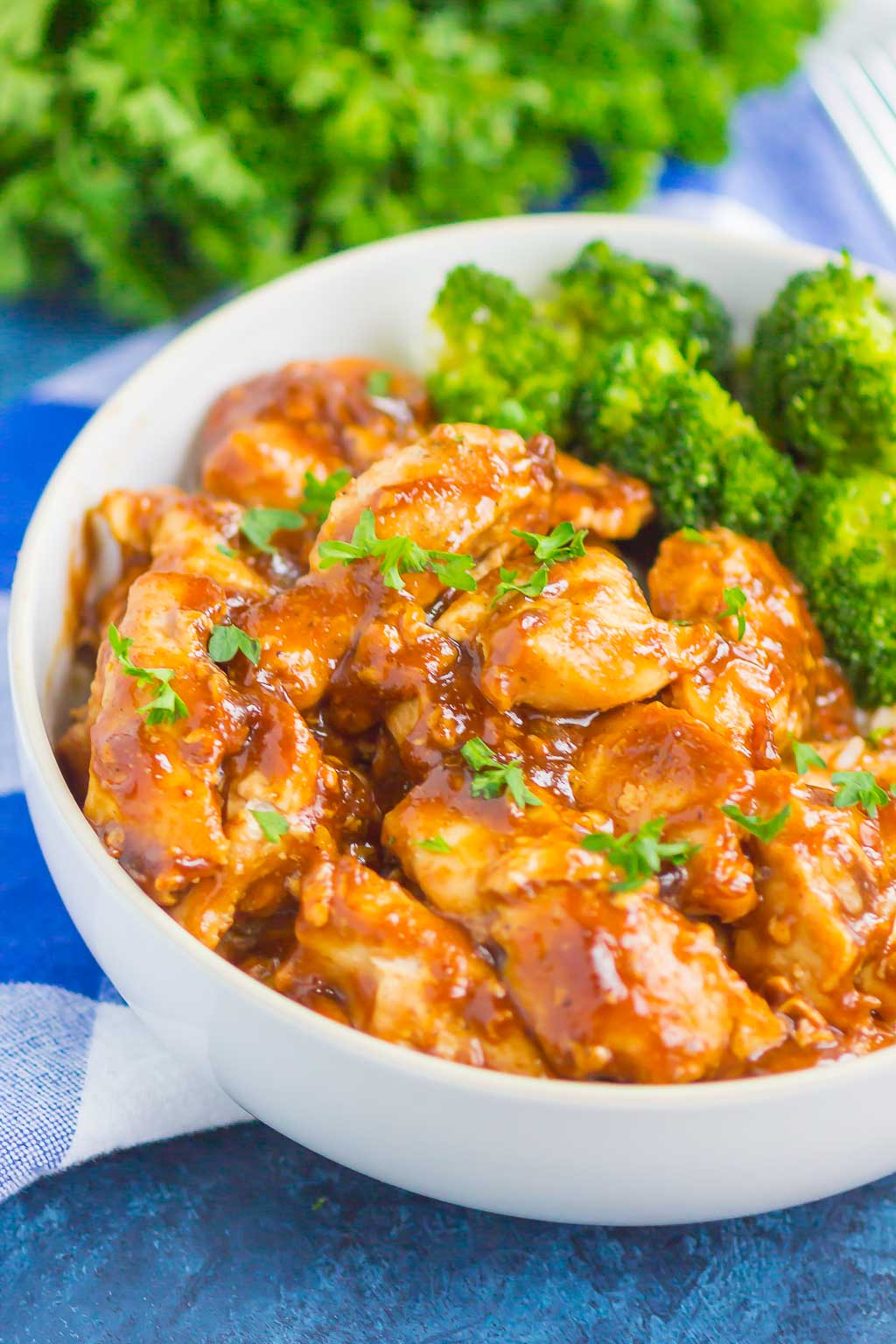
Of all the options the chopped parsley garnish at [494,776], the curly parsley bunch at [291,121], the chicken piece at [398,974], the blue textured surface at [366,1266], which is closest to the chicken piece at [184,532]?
the chopped parsley garnish at [494,776]

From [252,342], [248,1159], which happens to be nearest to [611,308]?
[252,342]

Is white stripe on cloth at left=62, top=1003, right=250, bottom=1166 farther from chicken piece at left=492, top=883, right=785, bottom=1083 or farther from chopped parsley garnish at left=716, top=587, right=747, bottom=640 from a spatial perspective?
chopped parsley garnish at left=716, top=587, right=747, bottom=640

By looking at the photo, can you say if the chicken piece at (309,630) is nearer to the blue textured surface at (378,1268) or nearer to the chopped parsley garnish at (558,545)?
the chopped parsley garnish at (558,545)

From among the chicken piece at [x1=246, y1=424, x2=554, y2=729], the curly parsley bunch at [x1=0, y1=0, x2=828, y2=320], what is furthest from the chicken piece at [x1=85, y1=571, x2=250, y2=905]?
the curly parsley bunch at [x1=0, y1=0, x2=828, y2=320]

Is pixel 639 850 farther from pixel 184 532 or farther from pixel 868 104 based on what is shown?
pixel 868 104

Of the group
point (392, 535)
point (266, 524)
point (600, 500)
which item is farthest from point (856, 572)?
point (266, 524)
